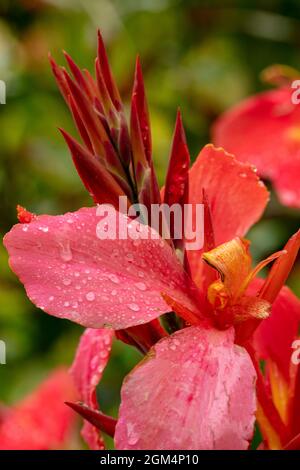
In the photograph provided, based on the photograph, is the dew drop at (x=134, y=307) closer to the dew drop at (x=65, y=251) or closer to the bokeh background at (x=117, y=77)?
the dew drop at (x=65, y=251)

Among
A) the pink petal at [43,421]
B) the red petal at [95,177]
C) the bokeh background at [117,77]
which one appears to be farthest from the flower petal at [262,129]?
the red petal at [95,177]

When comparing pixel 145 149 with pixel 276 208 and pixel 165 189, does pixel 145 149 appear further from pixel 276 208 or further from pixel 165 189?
pixel 276 208

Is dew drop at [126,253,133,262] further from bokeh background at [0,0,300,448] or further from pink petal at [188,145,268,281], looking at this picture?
bokeh background at [0,0,300,448]

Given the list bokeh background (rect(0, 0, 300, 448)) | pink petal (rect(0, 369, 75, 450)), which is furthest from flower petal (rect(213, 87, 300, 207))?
pink petal (rect(0, 369, 75, 450))

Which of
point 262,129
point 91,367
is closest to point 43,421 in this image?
point 91,367

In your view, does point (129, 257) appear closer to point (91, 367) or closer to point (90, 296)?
point (90, 296)

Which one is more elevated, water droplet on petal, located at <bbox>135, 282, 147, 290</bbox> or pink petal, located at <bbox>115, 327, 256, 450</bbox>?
water droplet on petal, located at <bbox>135, 282, 147, 290</bbox>
